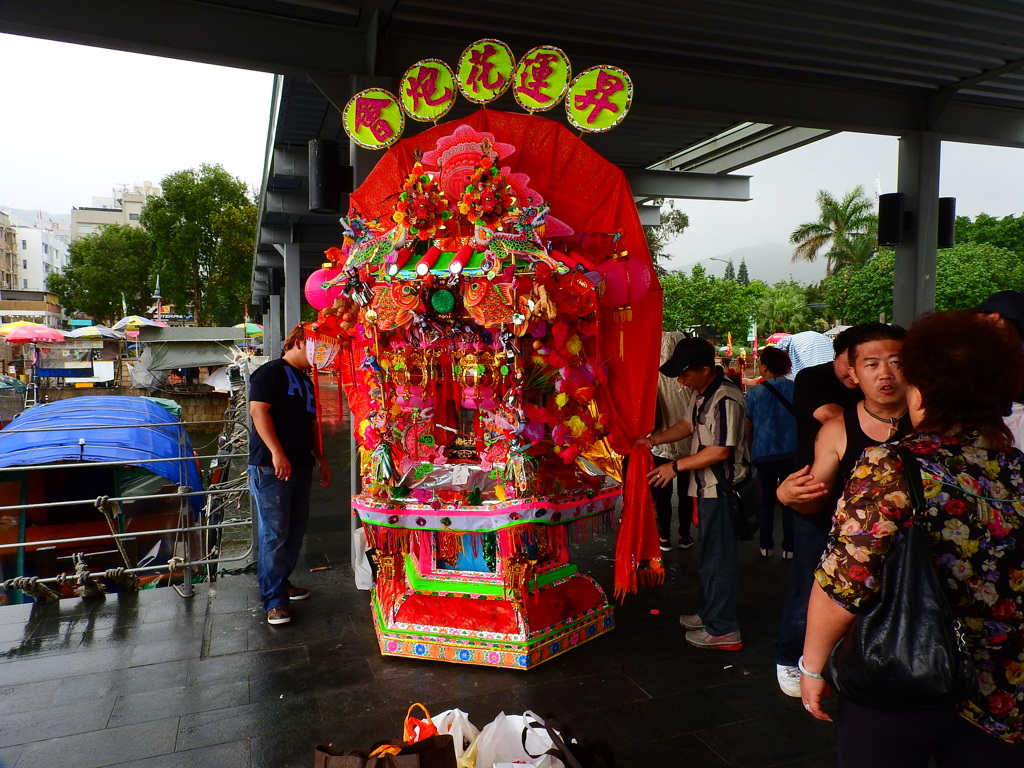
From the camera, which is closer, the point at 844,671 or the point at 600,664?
the point at 844,671

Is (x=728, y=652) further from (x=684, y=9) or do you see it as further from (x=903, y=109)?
(x=903, y=109)

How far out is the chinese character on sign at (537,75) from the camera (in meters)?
3.68

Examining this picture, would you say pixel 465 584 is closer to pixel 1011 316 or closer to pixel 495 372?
pixel 495 372

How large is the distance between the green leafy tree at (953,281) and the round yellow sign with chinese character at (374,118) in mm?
21982

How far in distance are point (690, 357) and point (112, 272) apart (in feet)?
119

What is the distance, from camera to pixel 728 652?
11.3 ft

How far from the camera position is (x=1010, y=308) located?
240 cm

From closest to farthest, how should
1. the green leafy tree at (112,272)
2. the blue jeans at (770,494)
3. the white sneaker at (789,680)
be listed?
the white sneaker at (789,680) < the blue jeans at (770,494) < the green leafy tree at (112,272)

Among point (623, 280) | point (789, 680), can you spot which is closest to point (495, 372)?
point (623, 280)

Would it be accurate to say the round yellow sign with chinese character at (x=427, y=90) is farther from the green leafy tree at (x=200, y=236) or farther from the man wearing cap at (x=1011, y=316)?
the green leafy tree at (x=200, y=236)

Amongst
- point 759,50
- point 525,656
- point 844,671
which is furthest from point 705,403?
point 759,50

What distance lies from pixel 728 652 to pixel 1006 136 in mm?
6149

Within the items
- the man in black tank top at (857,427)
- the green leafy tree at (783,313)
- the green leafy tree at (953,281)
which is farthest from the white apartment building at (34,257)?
the man in black tank top at (857,427)

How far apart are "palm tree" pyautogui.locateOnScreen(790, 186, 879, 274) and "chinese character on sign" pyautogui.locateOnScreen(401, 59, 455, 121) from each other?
32.4m
